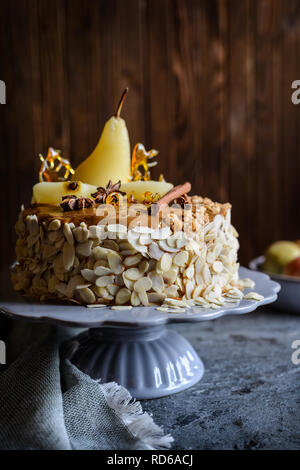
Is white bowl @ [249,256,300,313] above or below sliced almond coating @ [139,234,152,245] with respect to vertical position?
below

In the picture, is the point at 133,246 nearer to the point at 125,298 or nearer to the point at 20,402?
the point at 125,298

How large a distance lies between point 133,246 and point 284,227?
1125mm

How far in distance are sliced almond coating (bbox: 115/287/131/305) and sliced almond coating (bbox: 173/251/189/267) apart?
11 centimetres

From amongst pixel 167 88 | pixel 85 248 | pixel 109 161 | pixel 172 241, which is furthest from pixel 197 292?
pixel 167 88

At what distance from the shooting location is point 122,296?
979 mm

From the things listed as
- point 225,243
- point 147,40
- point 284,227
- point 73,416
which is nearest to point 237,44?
point 147,40

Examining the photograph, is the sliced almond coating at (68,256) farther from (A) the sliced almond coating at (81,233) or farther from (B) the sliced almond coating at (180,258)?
(B) the sliced almond coating at (180,258)

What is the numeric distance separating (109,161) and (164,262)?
331 mm

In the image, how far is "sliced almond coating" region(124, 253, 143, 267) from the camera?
0.97 m

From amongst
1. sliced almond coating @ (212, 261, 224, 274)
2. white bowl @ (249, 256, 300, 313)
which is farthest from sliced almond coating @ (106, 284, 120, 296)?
white bowl @ (249, 256, 300, 313)

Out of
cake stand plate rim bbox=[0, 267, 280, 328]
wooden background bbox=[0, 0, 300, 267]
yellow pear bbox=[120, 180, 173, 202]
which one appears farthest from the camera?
wooden background bbox=[0, 0, 300, 267]

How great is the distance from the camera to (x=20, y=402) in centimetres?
90

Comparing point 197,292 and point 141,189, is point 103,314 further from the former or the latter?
point 141,189

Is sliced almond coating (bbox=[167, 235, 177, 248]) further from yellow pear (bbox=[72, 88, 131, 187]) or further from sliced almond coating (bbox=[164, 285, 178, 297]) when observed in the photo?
yellow pear (bbox=[72, 88, 131, 187])
